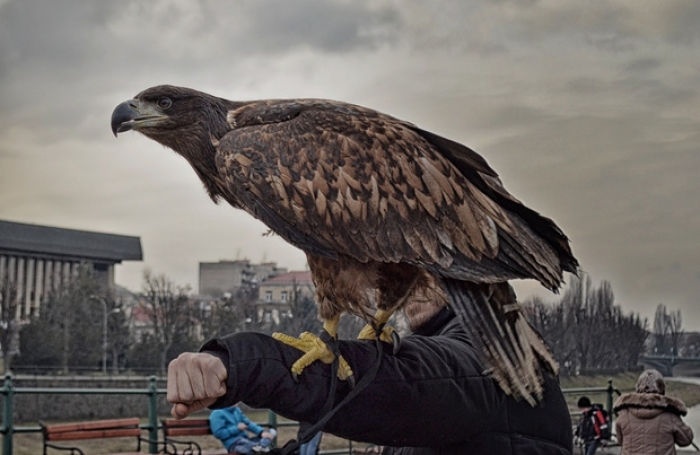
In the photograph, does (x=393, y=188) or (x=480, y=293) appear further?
(x=393, y=188)

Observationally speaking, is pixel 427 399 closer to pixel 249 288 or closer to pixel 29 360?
pixel 29 360

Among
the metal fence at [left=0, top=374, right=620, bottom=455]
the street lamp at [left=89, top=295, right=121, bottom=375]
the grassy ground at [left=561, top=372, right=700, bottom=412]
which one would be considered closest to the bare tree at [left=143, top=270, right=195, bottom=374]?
the street lamp at [left=89, top=295, right=121, bottom=375]

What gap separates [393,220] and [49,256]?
60.5 meters

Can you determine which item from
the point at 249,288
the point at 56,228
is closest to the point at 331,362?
the point at 249,288

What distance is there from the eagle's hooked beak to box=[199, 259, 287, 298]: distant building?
2051 inches

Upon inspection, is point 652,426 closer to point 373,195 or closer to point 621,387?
point 373,195

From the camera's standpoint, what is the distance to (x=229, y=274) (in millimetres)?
64625

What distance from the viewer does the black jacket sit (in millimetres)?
Result: 2191

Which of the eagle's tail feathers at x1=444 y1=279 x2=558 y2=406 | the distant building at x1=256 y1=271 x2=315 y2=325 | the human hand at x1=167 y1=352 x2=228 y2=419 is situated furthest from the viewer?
the distant building at x1=256 y1=271 x2=315 y2=325

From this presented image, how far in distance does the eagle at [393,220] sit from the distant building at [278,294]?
117 ft

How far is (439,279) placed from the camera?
2777 millimetres

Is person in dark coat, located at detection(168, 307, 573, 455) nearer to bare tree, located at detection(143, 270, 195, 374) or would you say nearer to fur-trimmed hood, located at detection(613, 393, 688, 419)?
fur-trimmed hood, located at detection(613, 393, 688, 419)

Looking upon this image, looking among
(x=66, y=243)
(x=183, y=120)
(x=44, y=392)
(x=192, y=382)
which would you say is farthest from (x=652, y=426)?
(x=66, y=243)

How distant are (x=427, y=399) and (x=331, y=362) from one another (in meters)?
0.30
